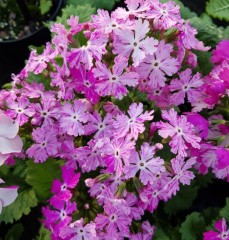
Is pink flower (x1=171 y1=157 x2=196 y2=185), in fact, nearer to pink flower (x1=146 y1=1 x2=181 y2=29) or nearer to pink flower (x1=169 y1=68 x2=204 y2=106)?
pink flower (x1=169 y1=68 x2=204 y2=106)

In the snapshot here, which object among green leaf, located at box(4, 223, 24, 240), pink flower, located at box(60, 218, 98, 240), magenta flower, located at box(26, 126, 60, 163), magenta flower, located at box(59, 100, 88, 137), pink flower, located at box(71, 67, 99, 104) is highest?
pink flower, located at box(71, 67, 99, 104)

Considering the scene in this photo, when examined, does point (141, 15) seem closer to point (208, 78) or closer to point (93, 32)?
point (93, 32)

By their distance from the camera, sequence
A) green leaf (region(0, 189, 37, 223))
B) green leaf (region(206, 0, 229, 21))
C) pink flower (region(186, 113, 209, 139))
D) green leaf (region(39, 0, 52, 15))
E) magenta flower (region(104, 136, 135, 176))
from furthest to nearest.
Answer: green leaf (region(39, 0, 52, 15)), green leaf (region(206, 0, 229, 21)), green leaf (region(0, 189, 37, 223)), pink flower (region(186, 113, 209, 139)), magenta flower (region(104, 136, 135, 176))

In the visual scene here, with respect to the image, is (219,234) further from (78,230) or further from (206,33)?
(206,33)

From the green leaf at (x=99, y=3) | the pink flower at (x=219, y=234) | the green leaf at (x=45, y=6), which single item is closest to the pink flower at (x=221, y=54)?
the pink flower at (x=219, y=234)

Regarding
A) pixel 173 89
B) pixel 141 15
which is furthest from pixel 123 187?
pixel 141 15

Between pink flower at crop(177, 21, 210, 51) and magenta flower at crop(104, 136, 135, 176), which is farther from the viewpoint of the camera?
pink flower at crop(177, 21, 210, 51)

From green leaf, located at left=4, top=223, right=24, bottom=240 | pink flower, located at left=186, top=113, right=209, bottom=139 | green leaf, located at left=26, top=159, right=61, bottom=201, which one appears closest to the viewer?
pink flower, located at left=186, top=113, right=209, bottom=139

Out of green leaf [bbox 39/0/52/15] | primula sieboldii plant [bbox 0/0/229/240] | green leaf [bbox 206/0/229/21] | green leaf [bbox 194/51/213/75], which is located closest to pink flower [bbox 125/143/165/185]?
primula sieboldii plant [bbox 0/0/229/240]
